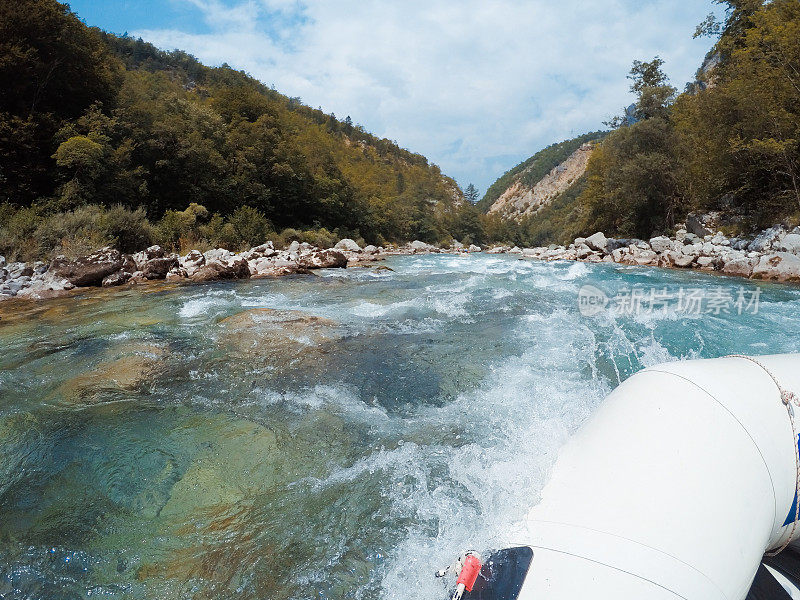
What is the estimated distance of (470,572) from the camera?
1300 millimetres

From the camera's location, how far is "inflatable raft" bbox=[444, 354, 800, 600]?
1216 mm

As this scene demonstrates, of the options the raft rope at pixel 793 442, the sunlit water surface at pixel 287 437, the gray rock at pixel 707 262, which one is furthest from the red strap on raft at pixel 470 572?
the gray rock at pixel 707 262

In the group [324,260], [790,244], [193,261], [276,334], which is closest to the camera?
[276,334]

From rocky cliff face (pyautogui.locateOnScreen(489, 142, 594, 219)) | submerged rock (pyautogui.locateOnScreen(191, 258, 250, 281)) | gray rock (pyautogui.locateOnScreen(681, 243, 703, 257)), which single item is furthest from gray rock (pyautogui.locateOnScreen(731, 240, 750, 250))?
rocky cliff face (pyautogui.locateOnScreen(489, 142, 594, 219))

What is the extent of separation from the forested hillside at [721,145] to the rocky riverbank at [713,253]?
1201mm

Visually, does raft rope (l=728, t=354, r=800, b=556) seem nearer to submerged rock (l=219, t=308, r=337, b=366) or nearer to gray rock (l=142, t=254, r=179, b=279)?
submerged rock (l=219, t=308, r=337, b=366)

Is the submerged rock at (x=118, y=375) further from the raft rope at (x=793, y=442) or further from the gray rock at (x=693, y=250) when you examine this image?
the gray rock at (x=693, y=250)

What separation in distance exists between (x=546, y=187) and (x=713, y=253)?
380 ft

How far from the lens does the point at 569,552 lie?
1274mm

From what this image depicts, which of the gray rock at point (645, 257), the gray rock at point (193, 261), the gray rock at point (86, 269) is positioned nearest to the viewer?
the gray rock at point (86, 269)

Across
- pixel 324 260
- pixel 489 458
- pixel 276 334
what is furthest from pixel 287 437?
pixel 324 260

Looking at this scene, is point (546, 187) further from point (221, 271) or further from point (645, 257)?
point (221, 271)

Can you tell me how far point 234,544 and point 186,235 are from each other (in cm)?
1753

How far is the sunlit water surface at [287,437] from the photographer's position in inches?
73.1
